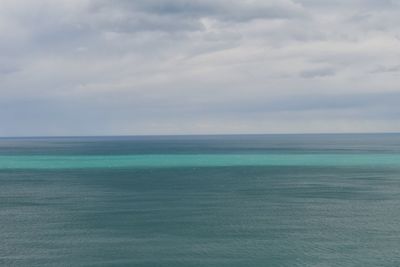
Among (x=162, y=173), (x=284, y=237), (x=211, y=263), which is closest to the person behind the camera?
(x=211, y=263)

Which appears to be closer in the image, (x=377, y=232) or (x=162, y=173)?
(x=377, y=232)

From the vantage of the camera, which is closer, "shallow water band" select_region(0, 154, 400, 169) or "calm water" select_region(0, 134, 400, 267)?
"calm water" select_region(0, 134, 400, 267)

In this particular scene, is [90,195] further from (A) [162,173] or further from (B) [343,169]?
(B) [343,169]

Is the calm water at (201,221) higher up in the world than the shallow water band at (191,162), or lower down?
lower down

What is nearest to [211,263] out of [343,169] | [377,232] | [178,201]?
[377,232]

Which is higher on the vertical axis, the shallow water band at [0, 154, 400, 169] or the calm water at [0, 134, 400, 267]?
the shallow water band at [0, 154, 400, 169]

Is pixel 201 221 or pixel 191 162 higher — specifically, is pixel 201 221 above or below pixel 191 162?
below

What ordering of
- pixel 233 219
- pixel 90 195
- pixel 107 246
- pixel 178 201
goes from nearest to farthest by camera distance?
pixel 107 246 → pixel 233 219 → pixel 178 201 → pixel 90 195

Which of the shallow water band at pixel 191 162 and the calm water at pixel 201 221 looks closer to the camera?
the calm water at pixel 201 221

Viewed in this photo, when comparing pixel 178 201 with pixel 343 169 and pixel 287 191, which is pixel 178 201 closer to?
pixel 287 191

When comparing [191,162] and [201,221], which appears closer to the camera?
[201,221]
